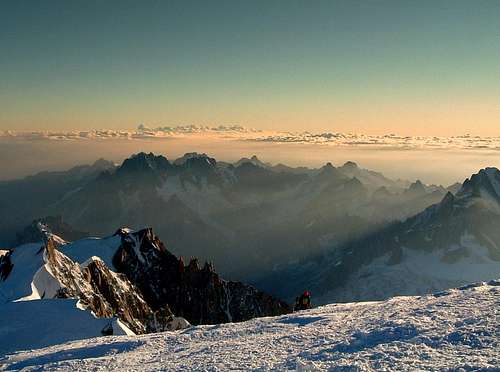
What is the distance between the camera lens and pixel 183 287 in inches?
5723

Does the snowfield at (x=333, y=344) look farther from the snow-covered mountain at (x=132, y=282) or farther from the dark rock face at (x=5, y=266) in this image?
the dark rock face at (x=5, y=266)

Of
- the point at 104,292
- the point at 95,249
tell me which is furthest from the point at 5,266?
the point at 95,249

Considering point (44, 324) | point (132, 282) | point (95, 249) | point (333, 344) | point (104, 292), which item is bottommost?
point (132, 282)

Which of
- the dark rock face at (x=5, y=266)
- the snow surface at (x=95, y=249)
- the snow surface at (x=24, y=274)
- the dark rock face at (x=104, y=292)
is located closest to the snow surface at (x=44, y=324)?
the snow surface at (x=24, y=274)

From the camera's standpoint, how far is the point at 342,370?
17375 mm

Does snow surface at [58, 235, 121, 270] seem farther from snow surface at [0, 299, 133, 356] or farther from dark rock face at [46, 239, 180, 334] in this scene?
snow surface at [0, 299, 133, 356]

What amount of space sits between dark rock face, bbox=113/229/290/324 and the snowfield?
110 meters

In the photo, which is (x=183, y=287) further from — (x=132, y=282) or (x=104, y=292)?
(x=104, y=292)

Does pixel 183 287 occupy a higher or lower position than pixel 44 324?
lower

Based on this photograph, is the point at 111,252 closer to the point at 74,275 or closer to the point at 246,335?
the point at 74,275

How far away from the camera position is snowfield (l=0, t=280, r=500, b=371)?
59.5 ft

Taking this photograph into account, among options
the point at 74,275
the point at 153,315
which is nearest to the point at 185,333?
the point at 74,275

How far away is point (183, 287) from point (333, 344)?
129 m

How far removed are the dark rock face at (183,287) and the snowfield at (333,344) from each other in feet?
361
